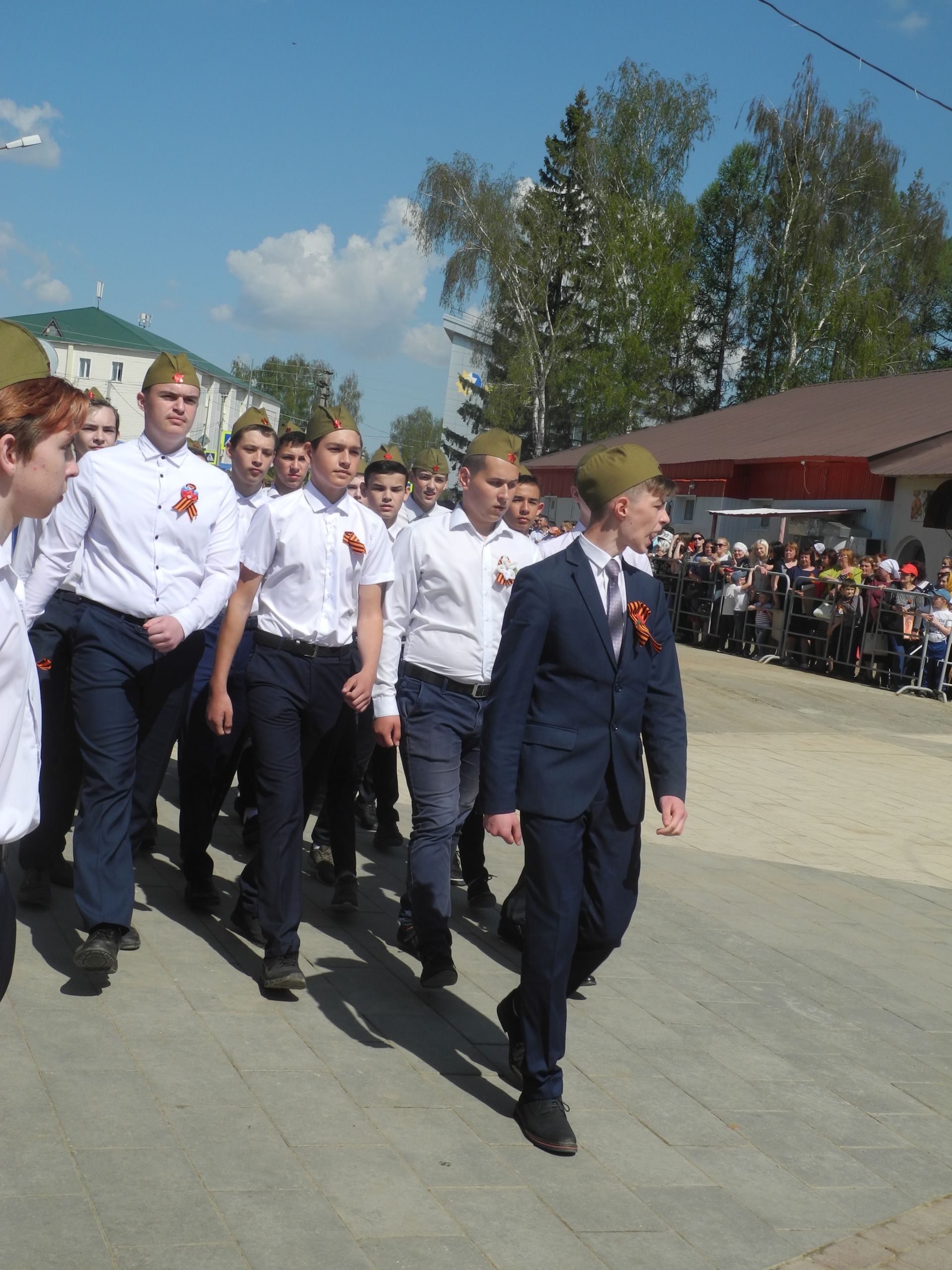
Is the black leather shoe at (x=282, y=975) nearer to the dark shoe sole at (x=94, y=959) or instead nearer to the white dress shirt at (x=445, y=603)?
the dark shoe sole at (x=94, y=959)

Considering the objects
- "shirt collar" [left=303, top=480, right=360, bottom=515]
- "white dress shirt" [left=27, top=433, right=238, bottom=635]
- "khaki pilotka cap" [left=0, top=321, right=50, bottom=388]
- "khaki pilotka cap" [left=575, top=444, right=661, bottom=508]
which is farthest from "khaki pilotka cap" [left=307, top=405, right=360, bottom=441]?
"khaki pilotka cap" [left=0, top=321, right=50, bottom=388]

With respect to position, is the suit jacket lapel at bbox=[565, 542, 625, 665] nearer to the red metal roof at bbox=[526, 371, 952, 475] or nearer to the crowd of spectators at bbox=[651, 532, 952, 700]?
the crowd of spectators at bbox=[651, 532, 952, 700]

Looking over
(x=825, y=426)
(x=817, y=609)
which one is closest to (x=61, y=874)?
(x=817, y=609)

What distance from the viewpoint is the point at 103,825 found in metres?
4.93

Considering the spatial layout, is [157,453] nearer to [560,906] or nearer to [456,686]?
[456,686]

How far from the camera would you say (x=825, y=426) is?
1326 inches

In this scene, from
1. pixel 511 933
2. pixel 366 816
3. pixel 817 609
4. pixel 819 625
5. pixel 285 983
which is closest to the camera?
pixel 285 983

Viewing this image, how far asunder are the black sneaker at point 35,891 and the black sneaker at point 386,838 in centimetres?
222

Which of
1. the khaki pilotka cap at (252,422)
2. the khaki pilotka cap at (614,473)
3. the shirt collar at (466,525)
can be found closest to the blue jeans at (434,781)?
the shirt collar at (466,525)

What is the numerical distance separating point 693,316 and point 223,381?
175 feet

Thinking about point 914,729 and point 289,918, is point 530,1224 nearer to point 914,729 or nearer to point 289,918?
point 289,918

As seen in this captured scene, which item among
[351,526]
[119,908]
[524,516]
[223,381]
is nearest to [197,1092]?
[119,908]

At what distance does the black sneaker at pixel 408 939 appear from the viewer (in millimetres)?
5488

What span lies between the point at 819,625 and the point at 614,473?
1798 cm
